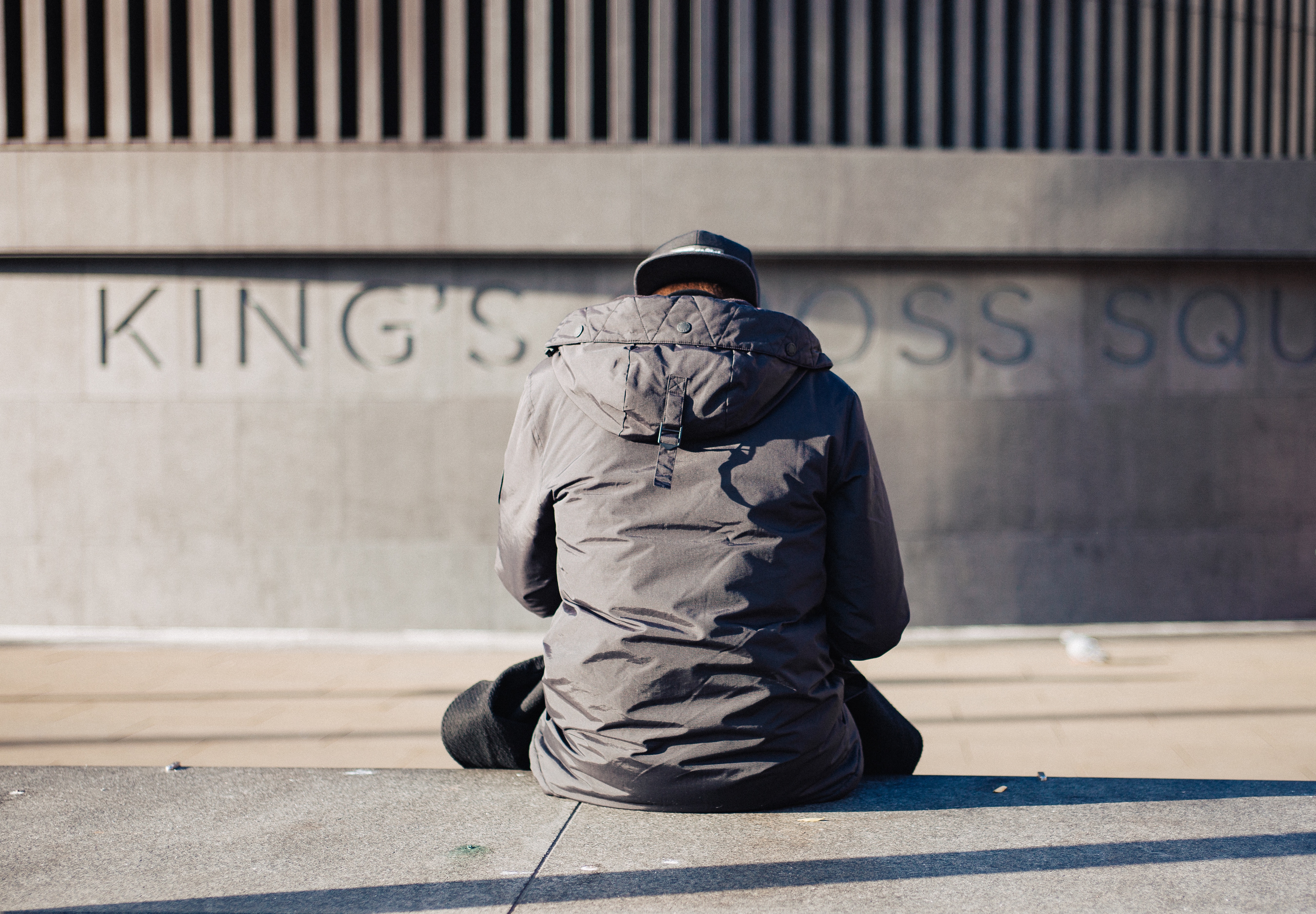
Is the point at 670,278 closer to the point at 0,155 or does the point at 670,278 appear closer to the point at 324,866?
the point at 324,866

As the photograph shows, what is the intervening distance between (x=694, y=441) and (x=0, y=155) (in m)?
7.57

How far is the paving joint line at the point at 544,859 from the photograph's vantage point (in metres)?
1.85

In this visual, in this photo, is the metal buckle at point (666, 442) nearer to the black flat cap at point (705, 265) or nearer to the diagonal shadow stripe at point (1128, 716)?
the black flat cap at point (705, 265)

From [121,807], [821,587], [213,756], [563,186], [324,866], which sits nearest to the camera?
[324,866]

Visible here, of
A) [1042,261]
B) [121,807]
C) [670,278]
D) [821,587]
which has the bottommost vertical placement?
[121,807]

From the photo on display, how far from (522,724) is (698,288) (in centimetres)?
122

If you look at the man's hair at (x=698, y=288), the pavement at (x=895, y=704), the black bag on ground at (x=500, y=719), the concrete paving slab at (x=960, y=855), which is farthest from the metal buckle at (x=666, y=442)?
the pavement at (x=895, y=704)

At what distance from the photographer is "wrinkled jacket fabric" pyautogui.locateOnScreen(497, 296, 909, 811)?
2.09 meters

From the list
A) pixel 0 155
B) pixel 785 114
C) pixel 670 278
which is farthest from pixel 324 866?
pixel 0 155

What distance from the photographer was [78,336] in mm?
7551

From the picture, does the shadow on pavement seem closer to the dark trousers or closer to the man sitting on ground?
the dark trousers

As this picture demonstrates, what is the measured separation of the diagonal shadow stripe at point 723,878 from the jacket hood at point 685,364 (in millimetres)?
883

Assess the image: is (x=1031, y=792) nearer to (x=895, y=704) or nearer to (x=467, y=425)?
(x=895, y=704)

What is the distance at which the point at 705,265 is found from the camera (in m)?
2.43
